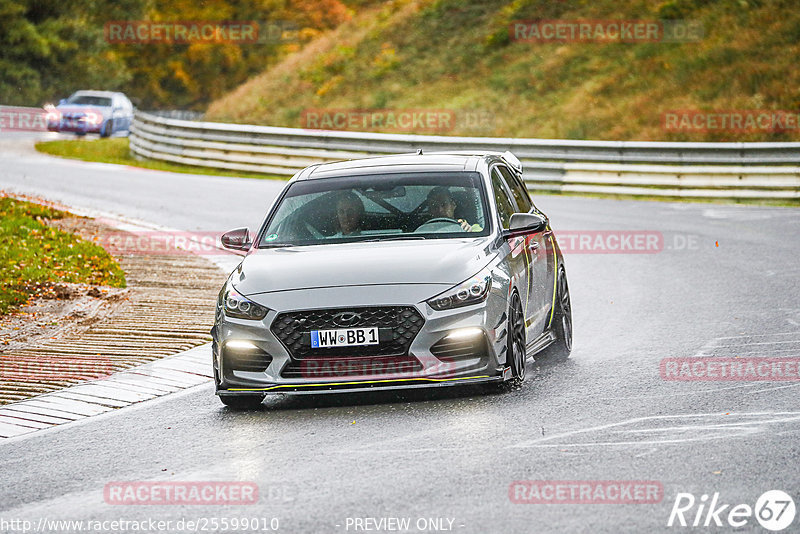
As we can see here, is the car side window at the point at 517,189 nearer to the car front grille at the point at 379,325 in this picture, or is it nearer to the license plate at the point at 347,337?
the car front grille at the point at 379,325

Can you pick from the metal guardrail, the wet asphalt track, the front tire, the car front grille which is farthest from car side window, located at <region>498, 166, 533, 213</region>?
the metal guardrail

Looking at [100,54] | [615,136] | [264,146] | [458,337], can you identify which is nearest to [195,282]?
[458,337]

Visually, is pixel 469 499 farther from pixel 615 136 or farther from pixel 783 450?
pixel 615 136

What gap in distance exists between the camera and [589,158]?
26.8m

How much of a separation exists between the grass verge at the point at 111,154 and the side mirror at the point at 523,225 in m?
21.3

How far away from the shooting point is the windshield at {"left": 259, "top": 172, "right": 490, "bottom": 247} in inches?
382

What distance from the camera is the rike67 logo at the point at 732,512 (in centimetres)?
577

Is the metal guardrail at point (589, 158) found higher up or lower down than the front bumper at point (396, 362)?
lower down

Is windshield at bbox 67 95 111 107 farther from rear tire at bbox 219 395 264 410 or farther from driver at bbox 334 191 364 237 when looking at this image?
rear tire at bbox 219 395 264 410

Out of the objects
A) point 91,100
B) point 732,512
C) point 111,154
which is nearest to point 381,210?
point 732,512

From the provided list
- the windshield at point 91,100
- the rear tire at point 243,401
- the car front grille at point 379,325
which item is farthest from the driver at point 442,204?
the windshield at point 91,100

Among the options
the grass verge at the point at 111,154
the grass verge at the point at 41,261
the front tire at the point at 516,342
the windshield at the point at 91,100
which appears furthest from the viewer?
the windshield at the point at 91,100

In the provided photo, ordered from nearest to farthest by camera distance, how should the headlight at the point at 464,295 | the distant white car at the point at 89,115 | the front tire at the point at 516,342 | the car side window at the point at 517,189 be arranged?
the headlight at the point at 464,295
the front tire at the point at 516,342
the car side window at the point at 517,189
the distant white car at the point at 89,115

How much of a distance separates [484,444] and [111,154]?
31.1 meters
